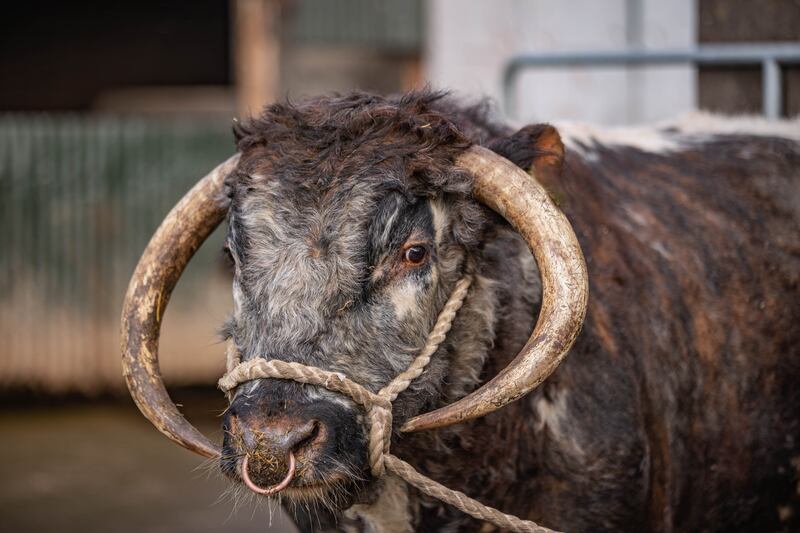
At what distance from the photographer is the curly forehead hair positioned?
2.46 metres

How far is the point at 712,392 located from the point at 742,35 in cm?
336

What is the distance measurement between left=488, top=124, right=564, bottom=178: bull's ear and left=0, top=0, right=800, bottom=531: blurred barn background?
533mm

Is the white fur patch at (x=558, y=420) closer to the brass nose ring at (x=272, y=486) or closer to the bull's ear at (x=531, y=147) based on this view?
the bull's ear at (x=531, y=147)

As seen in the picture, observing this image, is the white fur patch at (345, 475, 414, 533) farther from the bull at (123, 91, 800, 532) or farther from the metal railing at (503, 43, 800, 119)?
the metal railing at (503, 43, 800, 119)

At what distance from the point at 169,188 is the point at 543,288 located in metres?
6.85

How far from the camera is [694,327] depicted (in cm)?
313

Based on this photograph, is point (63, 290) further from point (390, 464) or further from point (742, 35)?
point (390, 464)

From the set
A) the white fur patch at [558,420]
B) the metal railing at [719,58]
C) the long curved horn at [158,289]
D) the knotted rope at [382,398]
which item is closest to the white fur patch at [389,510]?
the knotted rope at [382,398]

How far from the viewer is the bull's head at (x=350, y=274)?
2.24 m

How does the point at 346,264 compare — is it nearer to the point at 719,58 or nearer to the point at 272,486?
the point at 272,486

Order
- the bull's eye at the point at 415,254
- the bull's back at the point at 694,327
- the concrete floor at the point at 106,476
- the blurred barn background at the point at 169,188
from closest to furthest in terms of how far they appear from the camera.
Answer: the bull's eye at the point at 415,254
the bull's back at the point at 694,327
the concrete floor at the point at 106,476
the blurred barn background at the point at 169,188

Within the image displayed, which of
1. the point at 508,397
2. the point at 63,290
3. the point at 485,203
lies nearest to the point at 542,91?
the point at 485,203

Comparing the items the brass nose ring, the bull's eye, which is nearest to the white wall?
the bull's eye

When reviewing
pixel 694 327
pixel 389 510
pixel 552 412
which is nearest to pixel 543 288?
pixel 552 412
